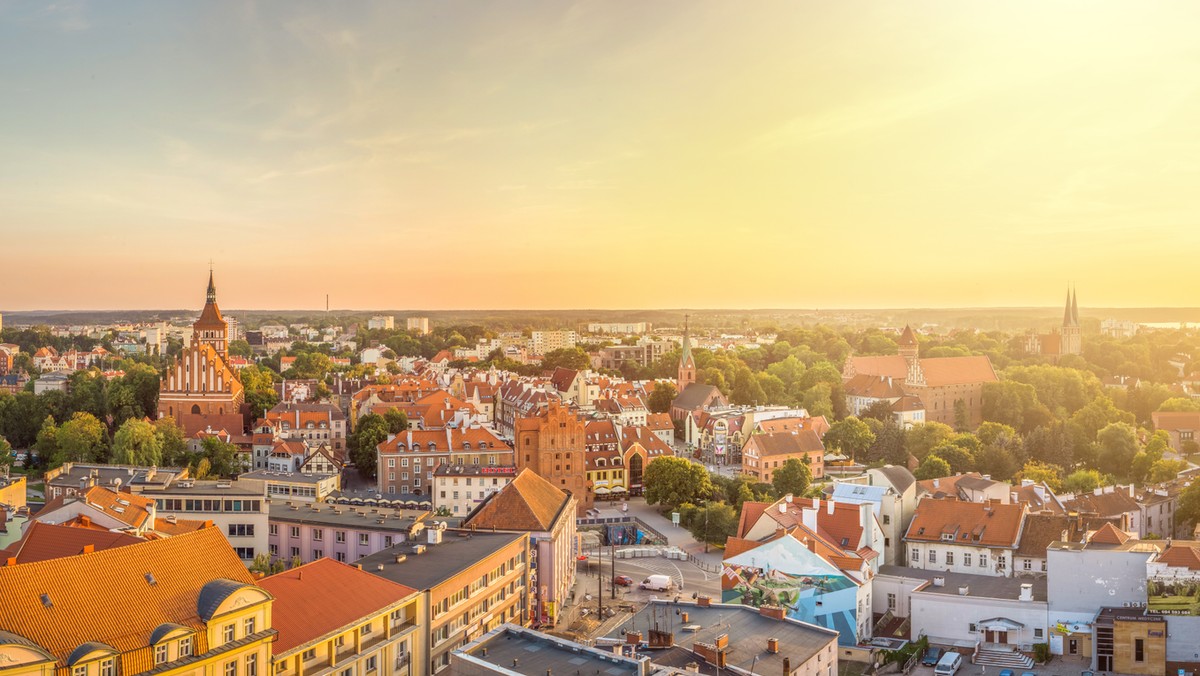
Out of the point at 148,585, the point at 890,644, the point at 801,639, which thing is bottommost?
the point at 890,644

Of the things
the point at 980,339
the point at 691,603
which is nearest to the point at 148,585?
the point at 691,603

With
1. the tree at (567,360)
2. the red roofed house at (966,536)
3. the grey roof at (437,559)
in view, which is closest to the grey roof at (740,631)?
the grey roof at (437,559)

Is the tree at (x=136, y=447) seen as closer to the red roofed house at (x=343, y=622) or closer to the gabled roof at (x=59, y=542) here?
the gabled roof at (x=59, y=542)

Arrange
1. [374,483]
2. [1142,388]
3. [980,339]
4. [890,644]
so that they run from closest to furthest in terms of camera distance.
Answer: [890,644]
[374,483]
[1142,388]
[980,339]

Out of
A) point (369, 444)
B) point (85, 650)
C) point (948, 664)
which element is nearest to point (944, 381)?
point (369, 444)

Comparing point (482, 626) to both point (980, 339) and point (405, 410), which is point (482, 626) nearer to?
point (405, 410)

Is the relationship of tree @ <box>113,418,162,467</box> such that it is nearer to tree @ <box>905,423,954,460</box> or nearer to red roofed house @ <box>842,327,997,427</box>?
tree @ <box>905,423,954,460</box>

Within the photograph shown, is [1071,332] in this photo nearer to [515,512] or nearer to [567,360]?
[567,360]
